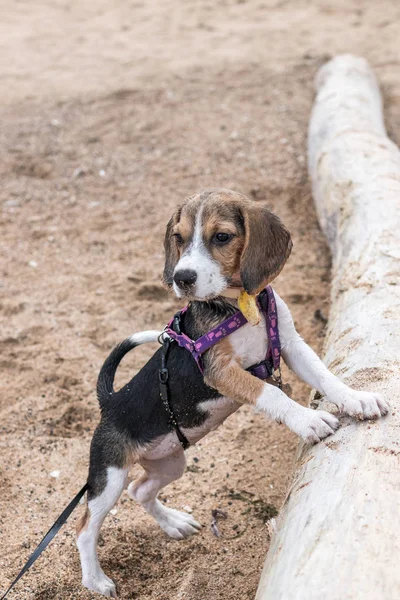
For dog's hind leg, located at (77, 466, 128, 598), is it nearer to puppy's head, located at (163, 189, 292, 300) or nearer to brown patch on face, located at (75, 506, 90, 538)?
brown patch on face, located at (75, 506, 90, 538)

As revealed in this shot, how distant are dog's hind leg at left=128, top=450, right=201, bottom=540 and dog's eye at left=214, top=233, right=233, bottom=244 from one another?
1.28 meters

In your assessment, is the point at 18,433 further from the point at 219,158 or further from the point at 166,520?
the point at 219,158

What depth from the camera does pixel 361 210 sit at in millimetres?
5820

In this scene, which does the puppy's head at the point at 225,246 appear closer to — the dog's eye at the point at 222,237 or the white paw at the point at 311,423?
the dog's eye at the point at 222,237

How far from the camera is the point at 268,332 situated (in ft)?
12.1

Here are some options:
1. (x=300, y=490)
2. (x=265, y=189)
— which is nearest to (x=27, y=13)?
(x=265, y=189)

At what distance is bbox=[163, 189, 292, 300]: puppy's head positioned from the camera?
3.40m

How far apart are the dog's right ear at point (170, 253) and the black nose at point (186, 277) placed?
411mm

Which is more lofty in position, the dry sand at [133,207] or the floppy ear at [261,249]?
the floppy ear at [261,249]

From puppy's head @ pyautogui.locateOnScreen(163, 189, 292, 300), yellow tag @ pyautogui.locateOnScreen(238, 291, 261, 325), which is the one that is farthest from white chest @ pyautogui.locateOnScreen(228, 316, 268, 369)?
puppy's head @ pyautogui.locateOnScreen(163, 189, 292, 300)

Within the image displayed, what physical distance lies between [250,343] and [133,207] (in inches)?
185

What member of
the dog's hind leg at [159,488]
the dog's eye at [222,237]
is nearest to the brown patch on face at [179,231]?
the dog's eye at [222,237]

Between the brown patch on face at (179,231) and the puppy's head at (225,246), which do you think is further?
the brown patch on face at (179,231)

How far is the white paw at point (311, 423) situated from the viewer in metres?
3.31
